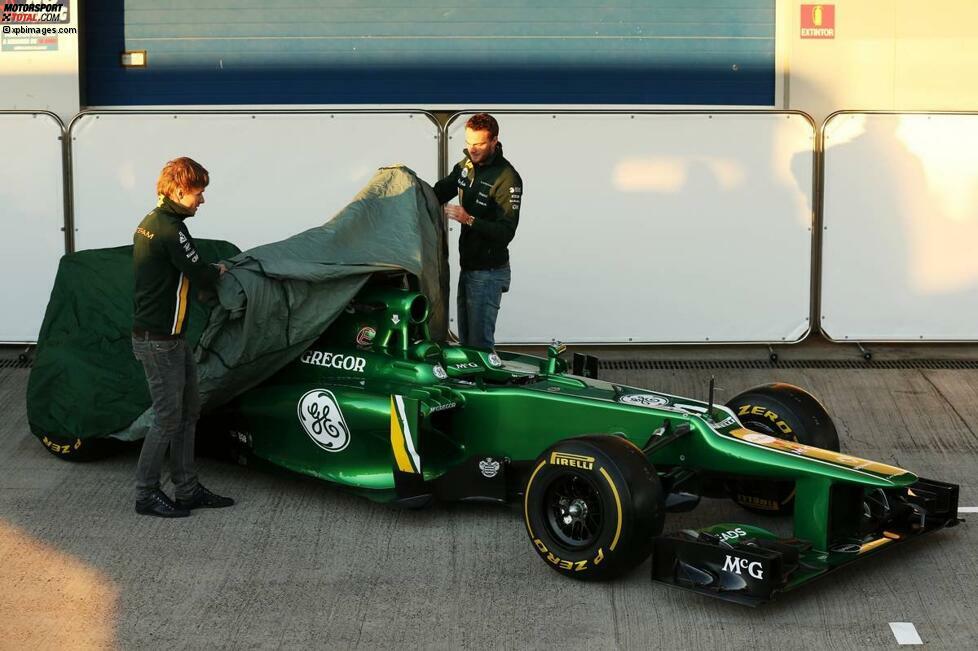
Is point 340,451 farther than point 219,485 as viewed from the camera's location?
No

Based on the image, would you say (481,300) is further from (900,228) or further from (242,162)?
(900,228)

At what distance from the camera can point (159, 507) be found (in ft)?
23.5

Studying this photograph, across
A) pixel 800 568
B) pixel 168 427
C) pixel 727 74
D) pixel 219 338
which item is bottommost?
pixel 800 568

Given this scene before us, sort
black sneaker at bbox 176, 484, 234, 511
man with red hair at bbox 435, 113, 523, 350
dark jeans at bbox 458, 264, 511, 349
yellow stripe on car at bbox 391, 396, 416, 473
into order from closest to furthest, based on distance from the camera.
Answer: yellow stripe on car at bbox 391, 396, 416, 473
black sneaker at bbox 176, 484, 234, 511
man with red hair at bbox 435, 113, 523, 350
dark jeans at bbox 458, 264, 511, 349

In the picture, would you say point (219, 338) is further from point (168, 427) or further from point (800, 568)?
point (800, 568)

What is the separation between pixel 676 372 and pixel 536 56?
9.44 ft

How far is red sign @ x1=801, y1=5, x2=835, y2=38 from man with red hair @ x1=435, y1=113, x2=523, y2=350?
3.77m

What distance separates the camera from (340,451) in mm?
7234

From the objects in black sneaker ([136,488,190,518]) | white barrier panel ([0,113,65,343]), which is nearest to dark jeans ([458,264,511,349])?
black sneaker ([136,488,190,518])

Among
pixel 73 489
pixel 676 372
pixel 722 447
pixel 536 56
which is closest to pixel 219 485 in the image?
pixel 73 489

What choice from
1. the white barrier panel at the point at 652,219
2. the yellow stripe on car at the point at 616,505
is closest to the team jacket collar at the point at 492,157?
the white barrier panel at the point at 652,219

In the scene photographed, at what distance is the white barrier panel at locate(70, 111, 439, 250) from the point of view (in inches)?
412

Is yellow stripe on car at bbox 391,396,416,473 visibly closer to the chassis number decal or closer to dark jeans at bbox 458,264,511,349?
the chassis number decal

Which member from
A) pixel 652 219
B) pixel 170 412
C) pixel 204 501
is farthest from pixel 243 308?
pixel 652 219
